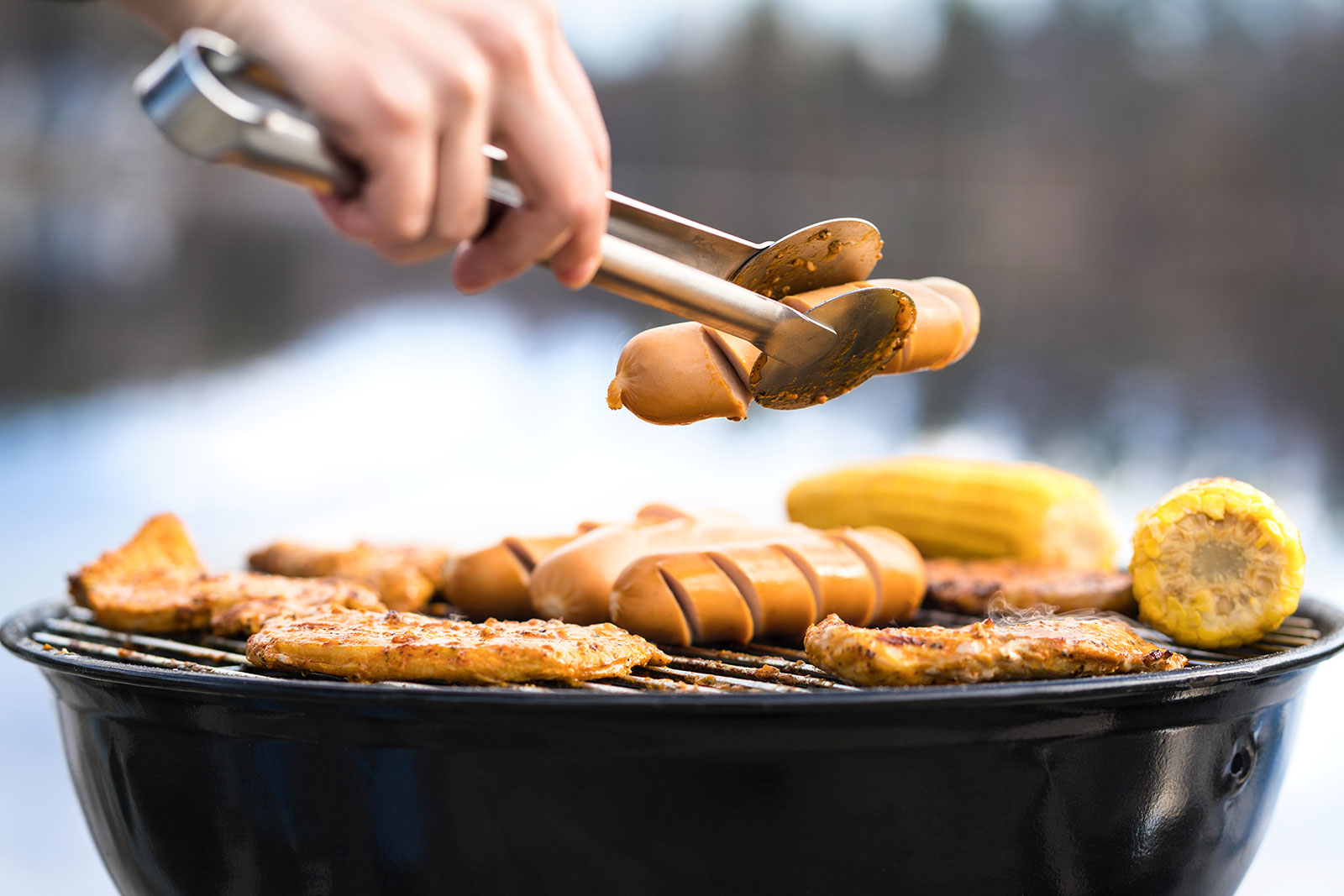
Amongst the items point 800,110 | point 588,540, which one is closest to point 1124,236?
point 800,110

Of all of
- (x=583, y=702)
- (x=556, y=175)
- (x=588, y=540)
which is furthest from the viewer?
(x=588, y=540)

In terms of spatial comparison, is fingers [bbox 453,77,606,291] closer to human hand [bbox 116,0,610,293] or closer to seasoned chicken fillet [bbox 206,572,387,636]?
human hand [bbox 116,0,610,293]

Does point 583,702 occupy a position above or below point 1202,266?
below

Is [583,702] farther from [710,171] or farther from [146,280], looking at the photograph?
[710,171]

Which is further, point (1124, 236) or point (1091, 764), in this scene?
point (1124, 236)

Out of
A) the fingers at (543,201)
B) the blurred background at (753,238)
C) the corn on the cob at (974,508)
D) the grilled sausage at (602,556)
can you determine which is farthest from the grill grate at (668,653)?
the blurred background at (753,238)

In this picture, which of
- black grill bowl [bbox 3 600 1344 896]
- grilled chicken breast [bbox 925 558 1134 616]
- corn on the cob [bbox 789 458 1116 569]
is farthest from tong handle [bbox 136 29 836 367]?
corn on the cob [bbox 789 458 1116 569]
